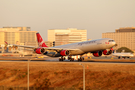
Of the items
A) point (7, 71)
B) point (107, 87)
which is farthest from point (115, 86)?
point (7, 71)

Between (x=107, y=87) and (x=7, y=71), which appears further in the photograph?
(x=7, y=71)

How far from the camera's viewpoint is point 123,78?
58.1 metres

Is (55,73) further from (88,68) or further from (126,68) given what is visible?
(126,68)

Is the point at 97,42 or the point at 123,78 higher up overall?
the point at 97,42

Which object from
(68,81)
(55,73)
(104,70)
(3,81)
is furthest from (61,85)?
(3,81)

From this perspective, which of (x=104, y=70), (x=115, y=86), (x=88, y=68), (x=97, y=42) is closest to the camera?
(x=115, y=86)

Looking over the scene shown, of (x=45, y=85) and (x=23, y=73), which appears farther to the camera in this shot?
(x=23, y=73)

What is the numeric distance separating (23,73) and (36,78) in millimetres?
5308

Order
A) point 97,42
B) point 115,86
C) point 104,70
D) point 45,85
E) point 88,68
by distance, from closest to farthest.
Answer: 1. point 115,86
2. point 45,85
3. point 104,70
4. point 88,68
5. point 97,42

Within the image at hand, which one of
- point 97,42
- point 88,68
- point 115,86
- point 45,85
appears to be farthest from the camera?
point 97,42

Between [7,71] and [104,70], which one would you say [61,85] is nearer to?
[104,70]

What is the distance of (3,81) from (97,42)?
1249 inches

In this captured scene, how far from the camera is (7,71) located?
235ft

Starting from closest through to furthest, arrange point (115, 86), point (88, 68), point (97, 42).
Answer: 1. point (115, 86)
2. point (88, 68)
3. point (97, 42)
